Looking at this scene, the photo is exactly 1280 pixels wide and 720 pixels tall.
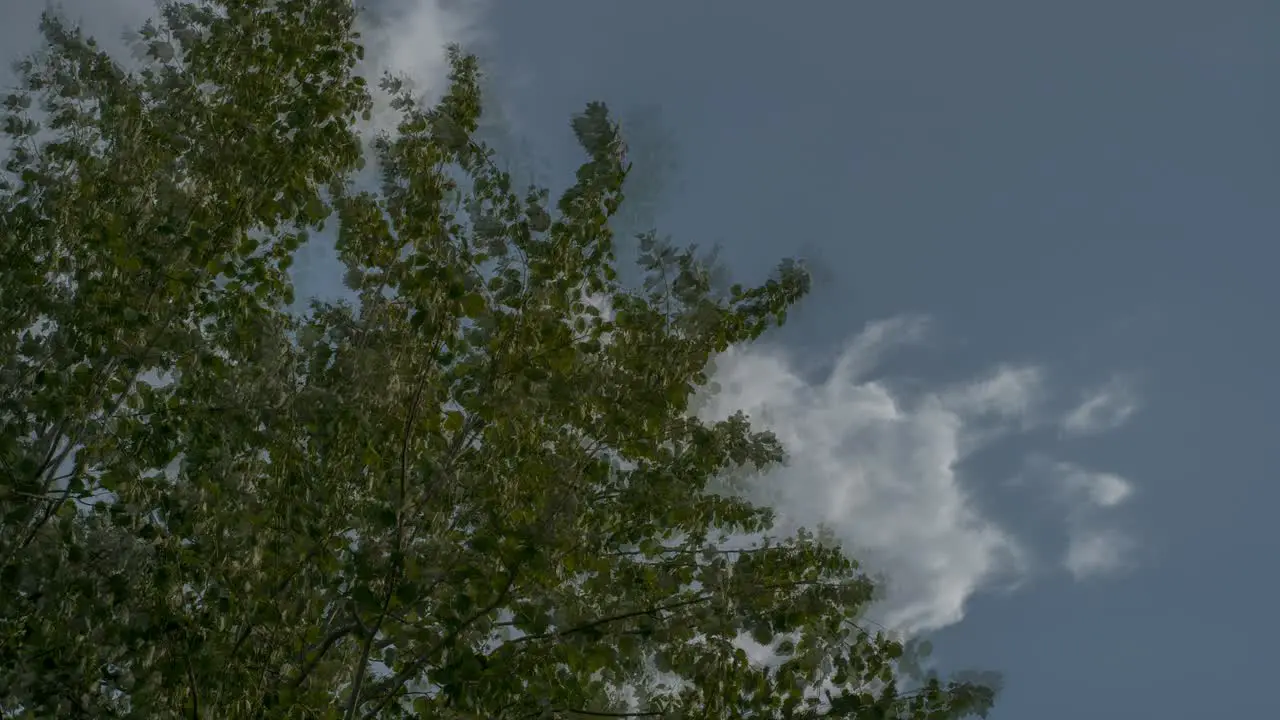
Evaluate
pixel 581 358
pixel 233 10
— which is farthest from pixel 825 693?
pixel 233 10

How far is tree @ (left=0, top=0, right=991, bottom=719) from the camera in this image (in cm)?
531

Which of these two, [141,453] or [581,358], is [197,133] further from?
[581,358]

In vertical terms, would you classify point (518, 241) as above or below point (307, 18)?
below

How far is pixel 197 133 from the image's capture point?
7.34m

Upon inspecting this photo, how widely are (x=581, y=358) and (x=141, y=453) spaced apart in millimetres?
2678

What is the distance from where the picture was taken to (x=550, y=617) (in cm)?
520

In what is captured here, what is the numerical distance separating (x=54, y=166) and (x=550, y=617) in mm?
5572

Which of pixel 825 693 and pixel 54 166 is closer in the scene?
pixel 825 693

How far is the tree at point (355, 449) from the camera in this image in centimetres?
531

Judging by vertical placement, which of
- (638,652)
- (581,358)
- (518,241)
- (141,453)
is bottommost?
(638,652)

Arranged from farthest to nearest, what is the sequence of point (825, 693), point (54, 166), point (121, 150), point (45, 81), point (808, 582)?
point (45, 81), point (54, 166), point (121, 150), point (808, 582), point (825, 693)

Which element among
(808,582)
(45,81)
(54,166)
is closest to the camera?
(808,582)

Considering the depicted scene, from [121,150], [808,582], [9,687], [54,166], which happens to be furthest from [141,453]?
[808,582]

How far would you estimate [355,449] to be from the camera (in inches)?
234
